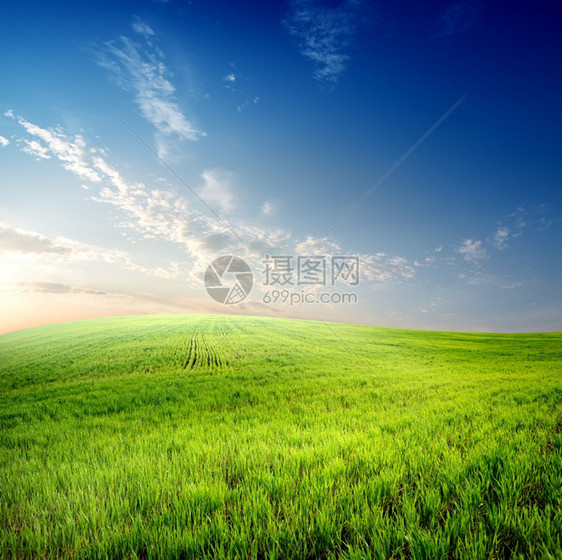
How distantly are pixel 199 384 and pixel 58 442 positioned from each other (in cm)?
493

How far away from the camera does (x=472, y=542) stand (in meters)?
2.19

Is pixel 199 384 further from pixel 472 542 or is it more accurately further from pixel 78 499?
pixel 472 542

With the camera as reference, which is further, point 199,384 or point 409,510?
point 199,384

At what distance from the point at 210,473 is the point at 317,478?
1.40 metres

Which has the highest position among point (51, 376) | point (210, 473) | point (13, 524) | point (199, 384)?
point (210, 473)

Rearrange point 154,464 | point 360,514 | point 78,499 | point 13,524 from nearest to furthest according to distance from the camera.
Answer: point 360,514
point 13,524
point 78,499
point 154,464

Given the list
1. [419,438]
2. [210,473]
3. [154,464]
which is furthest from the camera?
[419,438]

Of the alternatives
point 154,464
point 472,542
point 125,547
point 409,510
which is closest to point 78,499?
point 154,464

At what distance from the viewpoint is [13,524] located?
9.47ft

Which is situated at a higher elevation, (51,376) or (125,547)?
(125,547)

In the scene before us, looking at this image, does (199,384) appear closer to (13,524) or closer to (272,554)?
(13,524)

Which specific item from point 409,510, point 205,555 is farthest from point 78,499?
point 409,510

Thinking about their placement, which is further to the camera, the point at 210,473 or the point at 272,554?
the point at 210,473

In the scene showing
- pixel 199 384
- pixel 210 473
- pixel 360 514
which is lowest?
pixel 199 384
